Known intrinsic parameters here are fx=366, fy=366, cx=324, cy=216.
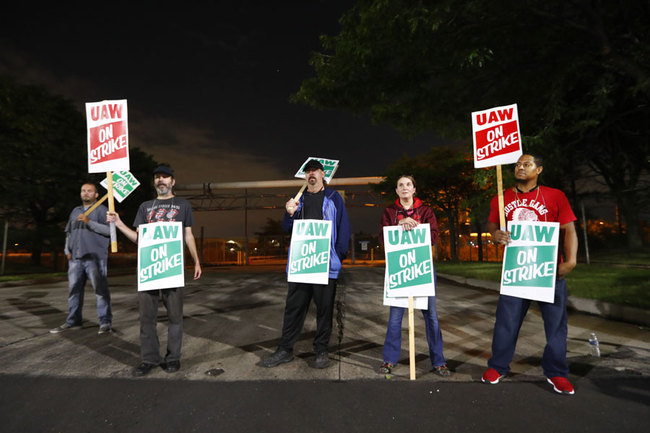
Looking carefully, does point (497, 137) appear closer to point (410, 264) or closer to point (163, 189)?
point (410, 264)

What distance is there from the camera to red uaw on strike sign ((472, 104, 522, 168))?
3658 mm

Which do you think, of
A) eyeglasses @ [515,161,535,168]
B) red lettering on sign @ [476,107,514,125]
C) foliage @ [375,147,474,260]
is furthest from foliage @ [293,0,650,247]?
foliage @ [375,147,474,260]

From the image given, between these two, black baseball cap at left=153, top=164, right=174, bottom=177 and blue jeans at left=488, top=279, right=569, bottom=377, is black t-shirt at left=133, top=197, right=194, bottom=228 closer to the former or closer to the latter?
black baseball cap at left=153, top=164, right=174, bottom=177

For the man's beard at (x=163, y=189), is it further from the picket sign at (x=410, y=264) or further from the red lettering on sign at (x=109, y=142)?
the picket sign at (x=410, y=264)

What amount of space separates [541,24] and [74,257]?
10.6 metres

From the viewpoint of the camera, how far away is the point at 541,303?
131 inches

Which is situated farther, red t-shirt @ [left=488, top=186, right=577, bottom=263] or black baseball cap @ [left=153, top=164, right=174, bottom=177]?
black baseball cap @ [left=153, top=164, right=174, bottom=177]

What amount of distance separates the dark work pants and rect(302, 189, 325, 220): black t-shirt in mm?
726

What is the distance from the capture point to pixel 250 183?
31969 mm

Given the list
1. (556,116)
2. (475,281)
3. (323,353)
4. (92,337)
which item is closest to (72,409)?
(323,353)

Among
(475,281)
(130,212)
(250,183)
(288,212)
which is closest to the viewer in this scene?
(288,212)

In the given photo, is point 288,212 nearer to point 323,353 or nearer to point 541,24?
point 323,353

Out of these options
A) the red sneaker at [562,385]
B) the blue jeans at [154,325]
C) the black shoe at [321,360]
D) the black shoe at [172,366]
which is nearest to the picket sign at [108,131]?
the blue jeans at [154,325]

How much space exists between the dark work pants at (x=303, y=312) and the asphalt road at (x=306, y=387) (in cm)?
29
